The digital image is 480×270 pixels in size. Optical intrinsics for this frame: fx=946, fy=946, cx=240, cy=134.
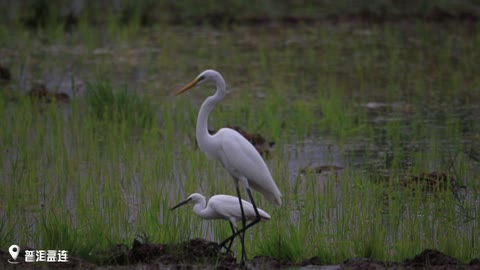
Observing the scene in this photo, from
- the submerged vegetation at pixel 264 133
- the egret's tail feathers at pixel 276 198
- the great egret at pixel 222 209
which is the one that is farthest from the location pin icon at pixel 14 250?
the egret's tail feathers at pixel 276 198

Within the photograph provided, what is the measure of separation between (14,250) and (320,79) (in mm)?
6448

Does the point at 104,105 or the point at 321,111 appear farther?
the point at 321,111

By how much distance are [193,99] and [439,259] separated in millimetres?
5527

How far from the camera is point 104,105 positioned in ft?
29.6

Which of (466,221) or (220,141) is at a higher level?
(220,141)

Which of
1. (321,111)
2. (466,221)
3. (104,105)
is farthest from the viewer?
(321,111)

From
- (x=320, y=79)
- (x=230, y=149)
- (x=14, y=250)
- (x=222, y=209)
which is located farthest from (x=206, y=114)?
(x=320, y=79)

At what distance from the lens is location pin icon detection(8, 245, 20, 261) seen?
5.17m

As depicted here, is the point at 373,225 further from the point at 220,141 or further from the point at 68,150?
the point at 68,150

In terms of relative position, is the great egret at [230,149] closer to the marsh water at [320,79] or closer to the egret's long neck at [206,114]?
the egret's long neck at [206,114]

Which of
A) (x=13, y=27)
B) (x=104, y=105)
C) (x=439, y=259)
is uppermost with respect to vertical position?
(x=13, y=27)

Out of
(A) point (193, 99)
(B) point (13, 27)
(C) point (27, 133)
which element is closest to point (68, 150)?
(C) point (27, 133)

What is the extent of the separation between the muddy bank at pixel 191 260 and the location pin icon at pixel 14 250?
0.03 metres

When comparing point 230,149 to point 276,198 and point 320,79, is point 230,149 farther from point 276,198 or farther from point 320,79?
point 320,79
